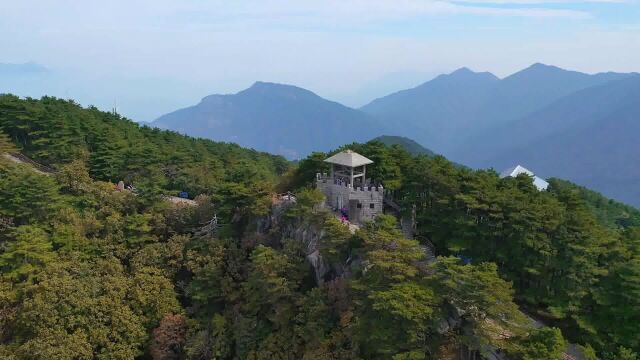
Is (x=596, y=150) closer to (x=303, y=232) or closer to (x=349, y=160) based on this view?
(x=349, y=160)

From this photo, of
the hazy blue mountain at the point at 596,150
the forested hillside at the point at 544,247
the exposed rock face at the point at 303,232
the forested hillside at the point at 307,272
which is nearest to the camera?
the forested hillside at the point at 307,272

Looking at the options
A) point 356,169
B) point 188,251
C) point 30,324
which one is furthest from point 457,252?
point 30,324

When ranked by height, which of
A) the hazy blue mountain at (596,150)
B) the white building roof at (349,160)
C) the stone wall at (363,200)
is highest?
the hazy blue mountain at (596,150)

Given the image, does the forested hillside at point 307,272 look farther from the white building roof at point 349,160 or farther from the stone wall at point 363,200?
the white building roof at point 349,160

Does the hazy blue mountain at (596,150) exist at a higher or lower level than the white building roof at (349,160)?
higher

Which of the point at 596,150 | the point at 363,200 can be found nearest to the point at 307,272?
the point at 363,200

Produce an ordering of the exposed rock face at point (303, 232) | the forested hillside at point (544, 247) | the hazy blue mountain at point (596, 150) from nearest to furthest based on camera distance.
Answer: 1. the forested hillside at point (544, 247)
2. the exposed rock face at point (303, 232)
3. the hazy blue mountain at point (596, 150)

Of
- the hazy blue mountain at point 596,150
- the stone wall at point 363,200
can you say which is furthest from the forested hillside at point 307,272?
the hazy blue mountain at point 596,150

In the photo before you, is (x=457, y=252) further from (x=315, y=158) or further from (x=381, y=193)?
(x=315, y=158)
